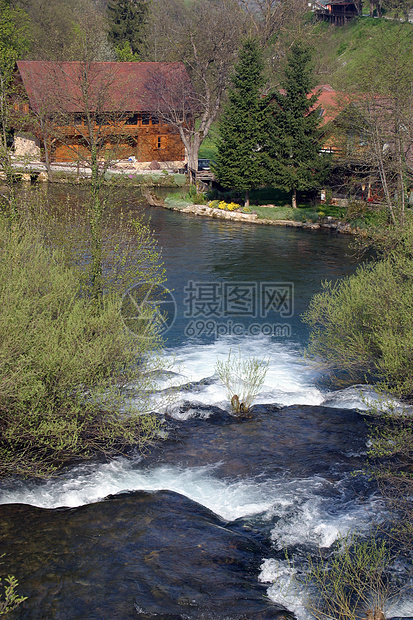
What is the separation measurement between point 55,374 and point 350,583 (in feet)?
18.6

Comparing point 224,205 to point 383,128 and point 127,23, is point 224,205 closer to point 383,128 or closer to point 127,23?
point 383,128

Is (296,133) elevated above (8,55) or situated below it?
above

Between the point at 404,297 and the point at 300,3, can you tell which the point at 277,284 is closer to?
the point at 404,297

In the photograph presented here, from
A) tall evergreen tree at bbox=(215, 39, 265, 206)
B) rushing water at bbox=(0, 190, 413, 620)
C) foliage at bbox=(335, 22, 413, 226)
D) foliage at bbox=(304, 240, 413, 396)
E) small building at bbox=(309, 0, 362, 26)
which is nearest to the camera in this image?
rushing water at bbox=(0, 190, 413, 620)

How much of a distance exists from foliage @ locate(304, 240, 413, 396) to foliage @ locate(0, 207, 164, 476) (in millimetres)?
5021

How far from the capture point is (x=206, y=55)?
4691 centimetres

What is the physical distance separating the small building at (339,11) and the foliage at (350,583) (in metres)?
92.6

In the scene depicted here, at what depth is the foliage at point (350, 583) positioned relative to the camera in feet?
23.9

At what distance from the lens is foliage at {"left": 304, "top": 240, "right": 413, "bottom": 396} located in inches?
466

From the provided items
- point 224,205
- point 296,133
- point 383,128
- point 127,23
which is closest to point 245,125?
point 296,133

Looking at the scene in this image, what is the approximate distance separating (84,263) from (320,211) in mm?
23431

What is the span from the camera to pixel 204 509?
32.0 feet

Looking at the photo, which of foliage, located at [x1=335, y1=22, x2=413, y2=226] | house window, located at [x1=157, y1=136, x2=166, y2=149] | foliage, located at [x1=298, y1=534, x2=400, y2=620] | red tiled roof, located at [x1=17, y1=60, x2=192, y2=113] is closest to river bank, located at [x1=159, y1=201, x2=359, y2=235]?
foliage, located at [x1=335, y1=22, x2=413, y2=226]

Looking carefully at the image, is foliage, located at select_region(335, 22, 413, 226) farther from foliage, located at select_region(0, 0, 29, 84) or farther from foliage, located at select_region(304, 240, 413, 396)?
foliage, located at select_region(0, 0, 29, 84)
